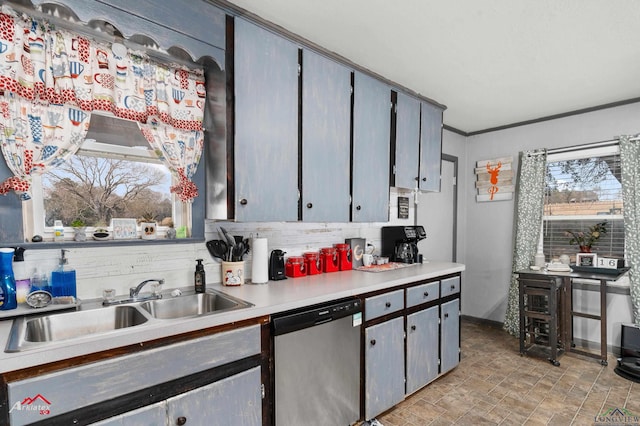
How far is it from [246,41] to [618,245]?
4.07m

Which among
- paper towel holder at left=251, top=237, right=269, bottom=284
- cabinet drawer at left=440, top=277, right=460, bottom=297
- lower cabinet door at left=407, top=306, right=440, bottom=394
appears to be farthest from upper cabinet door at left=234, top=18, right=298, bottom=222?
cabinet drawer at left=440, top=277, right=460, bottom=297

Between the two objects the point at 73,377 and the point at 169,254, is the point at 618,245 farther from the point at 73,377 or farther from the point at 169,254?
the point at 73,377

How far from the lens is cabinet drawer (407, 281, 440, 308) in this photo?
2.53 metres

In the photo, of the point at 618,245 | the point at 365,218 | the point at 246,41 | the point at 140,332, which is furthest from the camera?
the point at 618,245

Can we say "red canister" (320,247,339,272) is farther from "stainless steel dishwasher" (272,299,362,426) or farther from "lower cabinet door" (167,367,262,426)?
"lower cabinet door" (167,367,262,426)

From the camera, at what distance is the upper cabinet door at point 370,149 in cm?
262

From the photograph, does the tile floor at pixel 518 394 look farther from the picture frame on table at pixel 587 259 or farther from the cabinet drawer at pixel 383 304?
the picture frame on table at pixel 587 259

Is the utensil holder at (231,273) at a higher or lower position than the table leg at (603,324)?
higher

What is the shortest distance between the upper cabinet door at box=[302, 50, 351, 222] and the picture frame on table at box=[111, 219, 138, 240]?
1.02 meters

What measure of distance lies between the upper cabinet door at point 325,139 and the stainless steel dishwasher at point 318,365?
0.72m

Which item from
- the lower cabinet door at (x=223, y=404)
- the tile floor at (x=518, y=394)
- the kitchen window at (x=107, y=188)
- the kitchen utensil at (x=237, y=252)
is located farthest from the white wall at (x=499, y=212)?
the kitchen window at (x=107, y=188)

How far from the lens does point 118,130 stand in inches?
72.5

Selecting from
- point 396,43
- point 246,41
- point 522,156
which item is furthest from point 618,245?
point 246,41

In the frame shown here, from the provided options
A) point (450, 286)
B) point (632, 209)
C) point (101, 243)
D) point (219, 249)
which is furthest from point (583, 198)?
point (101, 243)
